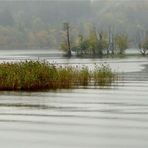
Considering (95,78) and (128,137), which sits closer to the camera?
(128,137)

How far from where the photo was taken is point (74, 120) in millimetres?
14797

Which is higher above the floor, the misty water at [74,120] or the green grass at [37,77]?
the green grass at [37,77]

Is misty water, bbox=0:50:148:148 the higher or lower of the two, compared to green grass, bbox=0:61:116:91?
lower

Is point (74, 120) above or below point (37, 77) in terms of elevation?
below

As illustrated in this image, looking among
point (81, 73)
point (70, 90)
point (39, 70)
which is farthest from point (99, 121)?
point (81, 73)

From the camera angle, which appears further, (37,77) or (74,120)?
(37,77)

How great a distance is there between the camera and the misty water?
11602 mm

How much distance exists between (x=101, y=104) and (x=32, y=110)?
3.04 meters

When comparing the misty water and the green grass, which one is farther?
the green grass

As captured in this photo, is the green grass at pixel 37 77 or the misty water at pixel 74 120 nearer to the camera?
the misty water at pixel 74 120

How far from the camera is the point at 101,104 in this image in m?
19.0

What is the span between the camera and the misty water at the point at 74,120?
457 inches

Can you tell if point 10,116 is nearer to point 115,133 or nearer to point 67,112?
point 67,112

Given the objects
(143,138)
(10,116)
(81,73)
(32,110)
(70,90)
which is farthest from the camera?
(81,73)
